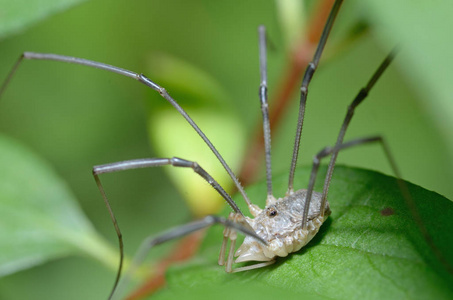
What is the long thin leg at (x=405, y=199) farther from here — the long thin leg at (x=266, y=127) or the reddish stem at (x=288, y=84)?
the reddish stem at (x=288, y=84)

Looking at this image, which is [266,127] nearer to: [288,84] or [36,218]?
[288,84]

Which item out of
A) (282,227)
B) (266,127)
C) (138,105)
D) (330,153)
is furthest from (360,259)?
(138,105)

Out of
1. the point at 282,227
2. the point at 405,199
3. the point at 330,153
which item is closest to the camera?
the point at 405,199

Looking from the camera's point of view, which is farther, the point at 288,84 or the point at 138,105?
the point at 138,105

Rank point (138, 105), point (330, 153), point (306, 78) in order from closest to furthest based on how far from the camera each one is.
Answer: point (330, 153)
point (306, 78)
point (138, 105)

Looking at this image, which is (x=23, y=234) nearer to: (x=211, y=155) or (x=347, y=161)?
(x=211, y=155)

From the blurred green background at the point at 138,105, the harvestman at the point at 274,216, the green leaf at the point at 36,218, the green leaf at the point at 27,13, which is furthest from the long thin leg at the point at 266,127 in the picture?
the blurred green background at the point at 138,105

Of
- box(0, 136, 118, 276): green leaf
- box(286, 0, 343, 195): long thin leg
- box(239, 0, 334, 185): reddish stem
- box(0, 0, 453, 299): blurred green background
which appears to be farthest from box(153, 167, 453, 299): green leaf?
box(0, 0, 453, 299): blurred green background
